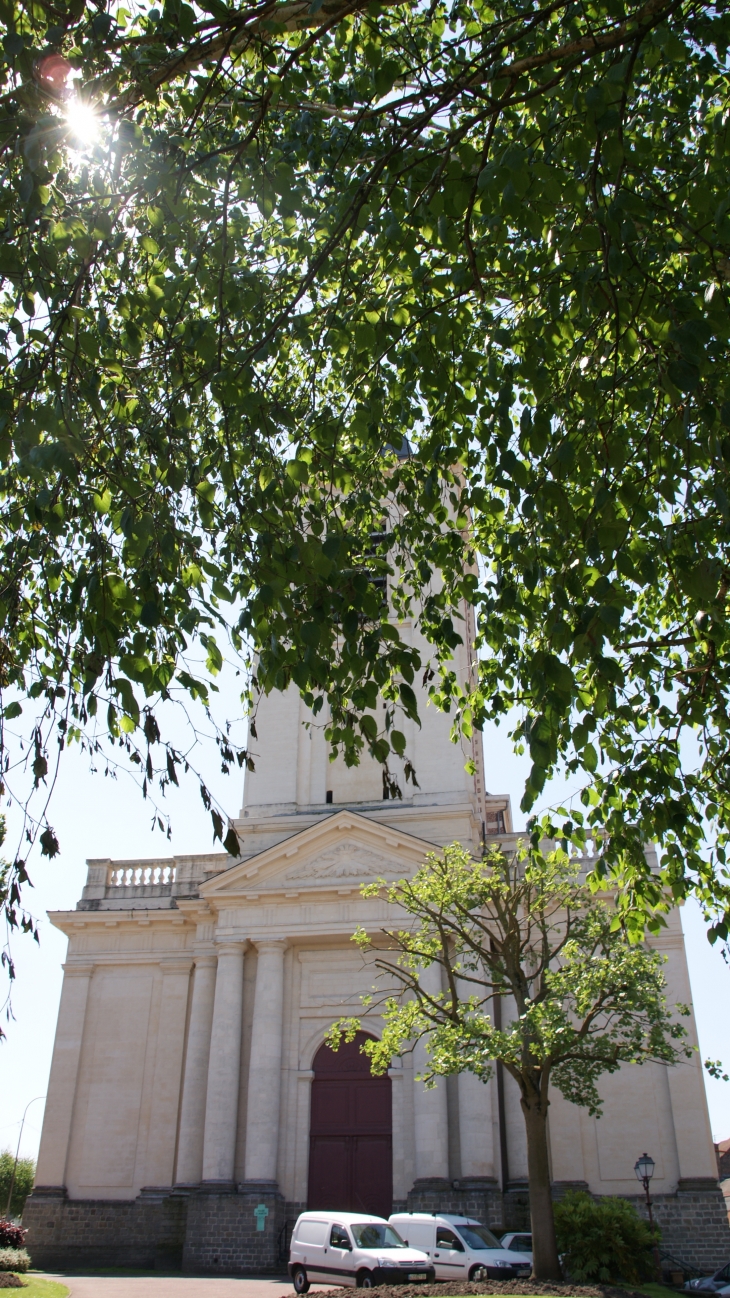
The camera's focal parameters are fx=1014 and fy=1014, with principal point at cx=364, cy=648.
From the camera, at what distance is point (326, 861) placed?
26875 millimetres

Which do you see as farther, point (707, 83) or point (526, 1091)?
point (526, 1091)

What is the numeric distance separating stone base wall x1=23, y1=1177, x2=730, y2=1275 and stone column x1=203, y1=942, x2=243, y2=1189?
691 mm

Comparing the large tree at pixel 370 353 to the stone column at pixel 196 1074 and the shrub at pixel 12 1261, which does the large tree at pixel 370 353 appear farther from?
the stone column at pixel 196 1074

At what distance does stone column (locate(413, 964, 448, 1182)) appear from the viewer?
906 inches

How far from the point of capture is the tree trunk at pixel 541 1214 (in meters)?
15.9

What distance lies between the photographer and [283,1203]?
79.1 feet

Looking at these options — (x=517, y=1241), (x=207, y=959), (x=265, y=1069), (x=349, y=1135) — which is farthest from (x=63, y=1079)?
(x=517, y=1241)

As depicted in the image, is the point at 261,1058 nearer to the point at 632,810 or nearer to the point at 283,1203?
the point at 283,1203

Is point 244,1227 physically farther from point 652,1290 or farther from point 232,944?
point 652,1290

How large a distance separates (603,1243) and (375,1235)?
165 inches

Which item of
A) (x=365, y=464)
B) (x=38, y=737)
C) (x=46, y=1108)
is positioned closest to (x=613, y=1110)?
(x=46, y=1108)

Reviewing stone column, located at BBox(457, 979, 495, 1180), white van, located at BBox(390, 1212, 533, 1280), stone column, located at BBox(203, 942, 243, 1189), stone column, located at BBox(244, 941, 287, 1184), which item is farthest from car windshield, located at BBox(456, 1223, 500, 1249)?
stone column, located at BBox(203, 942, 243, 1189)

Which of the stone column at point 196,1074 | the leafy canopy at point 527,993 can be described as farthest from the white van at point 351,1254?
the stone column at point 196,1074

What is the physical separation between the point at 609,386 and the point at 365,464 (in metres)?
3.65
